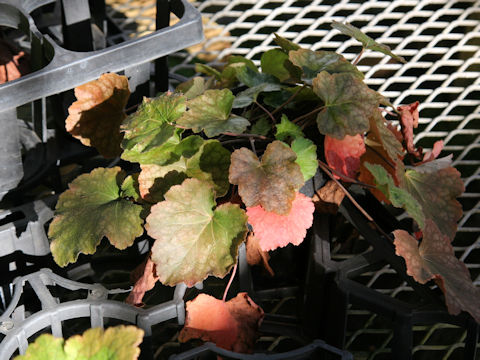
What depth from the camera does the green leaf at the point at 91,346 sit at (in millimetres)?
772

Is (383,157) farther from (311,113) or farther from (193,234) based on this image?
(193,234)

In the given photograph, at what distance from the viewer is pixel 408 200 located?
958 mm

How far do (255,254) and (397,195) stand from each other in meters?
0.25

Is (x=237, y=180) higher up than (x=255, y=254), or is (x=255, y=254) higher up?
(x=237, y=180)

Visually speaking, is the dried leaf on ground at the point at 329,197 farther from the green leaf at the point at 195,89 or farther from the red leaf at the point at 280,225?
the green leaf at the point at 195,89

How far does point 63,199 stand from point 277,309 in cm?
46

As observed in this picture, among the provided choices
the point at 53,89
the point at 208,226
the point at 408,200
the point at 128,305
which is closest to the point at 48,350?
the point at 128,305

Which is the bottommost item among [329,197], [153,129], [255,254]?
[255,254]

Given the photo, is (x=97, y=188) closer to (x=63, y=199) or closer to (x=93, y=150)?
(x=63, y=199)

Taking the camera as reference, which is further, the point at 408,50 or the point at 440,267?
the point at 408,50

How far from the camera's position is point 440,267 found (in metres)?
0.98

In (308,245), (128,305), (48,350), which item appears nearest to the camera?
(48,350)

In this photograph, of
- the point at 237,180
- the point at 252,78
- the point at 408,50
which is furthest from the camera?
the point at 408,50

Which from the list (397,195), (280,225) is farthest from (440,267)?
(280,225)
